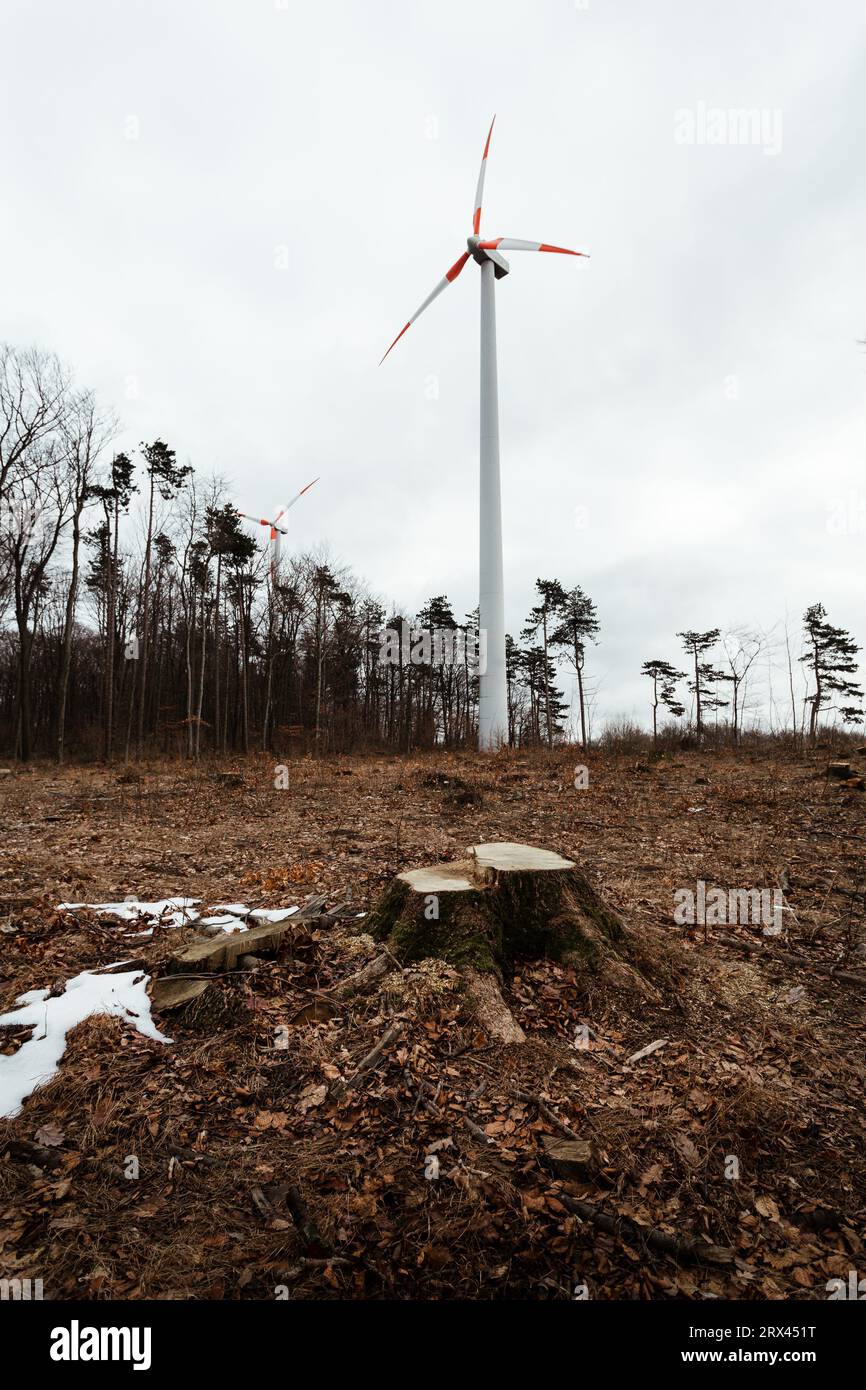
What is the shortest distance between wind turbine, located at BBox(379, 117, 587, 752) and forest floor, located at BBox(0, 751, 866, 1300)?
16637 millimetres

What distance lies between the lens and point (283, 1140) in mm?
3180

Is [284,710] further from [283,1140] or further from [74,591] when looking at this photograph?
[283,1140]

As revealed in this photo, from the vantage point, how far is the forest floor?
2.50 meters

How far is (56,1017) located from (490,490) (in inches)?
879

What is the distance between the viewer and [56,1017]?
4.07 meters

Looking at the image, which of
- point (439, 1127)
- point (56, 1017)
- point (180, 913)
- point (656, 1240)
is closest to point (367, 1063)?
point (439, 1127)

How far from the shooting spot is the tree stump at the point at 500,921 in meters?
4.46

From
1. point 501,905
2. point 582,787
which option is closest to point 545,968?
point 501,905

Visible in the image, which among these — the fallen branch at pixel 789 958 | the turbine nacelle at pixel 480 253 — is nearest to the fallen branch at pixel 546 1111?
the fallen branch at pixel 789 958

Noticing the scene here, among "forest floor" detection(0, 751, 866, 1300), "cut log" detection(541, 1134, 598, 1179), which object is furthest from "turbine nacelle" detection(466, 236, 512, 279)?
"cut log" detection(541, 1134, 598, 1179)

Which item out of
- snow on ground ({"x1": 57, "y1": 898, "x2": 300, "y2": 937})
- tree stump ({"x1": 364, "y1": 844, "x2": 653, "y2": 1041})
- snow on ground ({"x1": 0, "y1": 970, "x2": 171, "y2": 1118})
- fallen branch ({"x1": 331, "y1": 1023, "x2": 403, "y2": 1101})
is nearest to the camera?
fallen branch ({"x1": 331, "y1": 1023, "x2": 403, "y2": 1101})

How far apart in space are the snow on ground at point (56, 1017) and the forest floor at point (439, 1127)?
0.35ft

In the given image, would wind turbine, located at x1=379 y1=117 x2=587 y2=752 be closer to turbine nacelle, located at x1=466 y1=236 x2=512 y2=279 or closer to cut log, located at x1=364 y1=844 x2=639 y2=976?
turbine nacelle, located at x1=466 y1=236 x2=512 y2=279

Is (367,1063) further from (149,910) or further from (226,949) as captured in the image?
(149,910)
